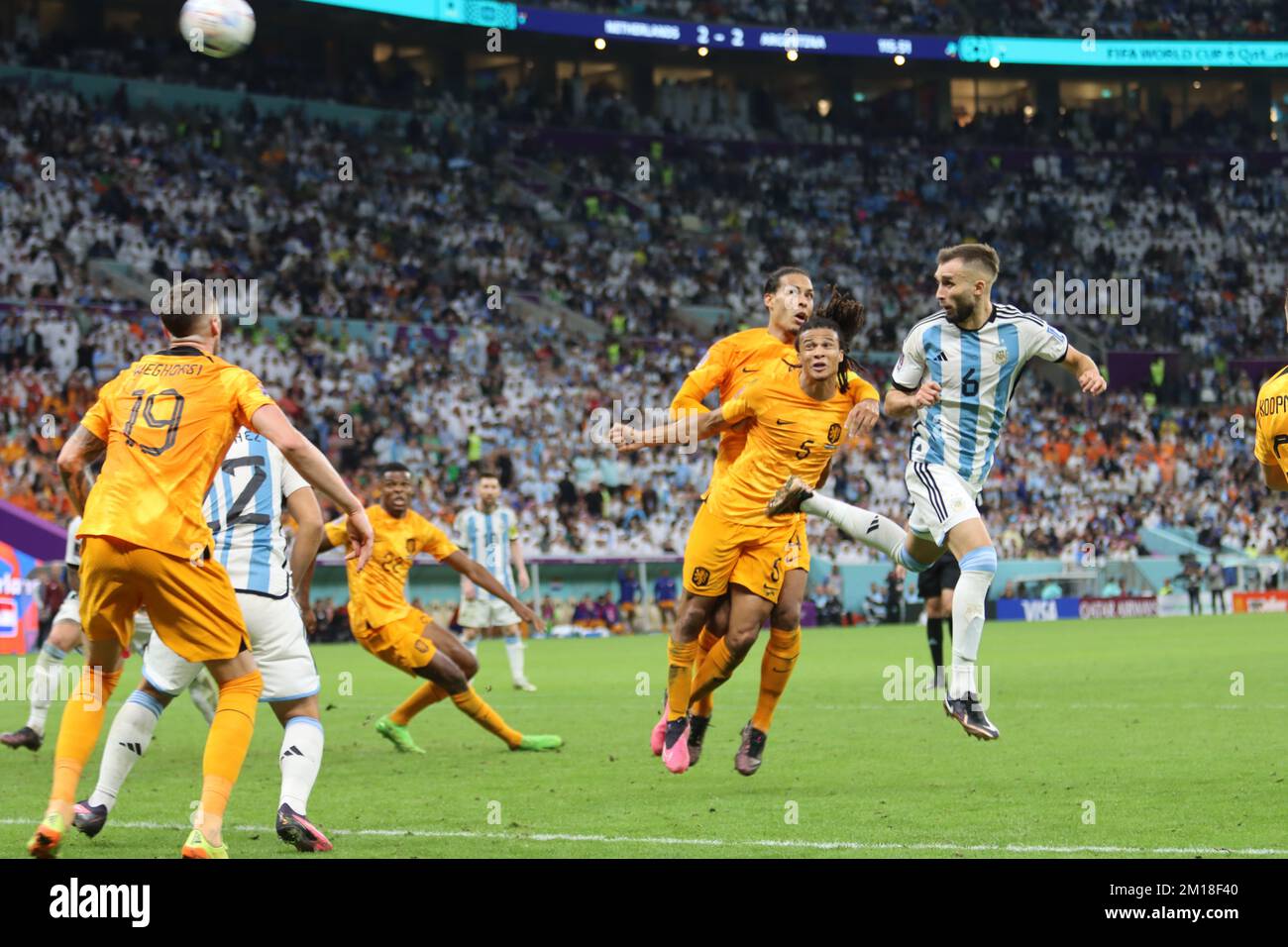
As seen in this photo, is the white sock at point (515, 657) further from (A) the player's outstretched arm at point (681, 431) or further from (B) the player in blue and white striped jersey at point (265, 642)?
(B) the player in blue and white striped jersey at point (265, 642)

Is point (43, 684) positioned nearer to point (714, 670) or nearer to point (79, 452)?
point (714, 670)

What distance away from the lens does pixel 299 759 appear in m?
7.64

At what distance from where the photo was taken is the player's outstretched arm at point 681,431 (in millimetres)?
9641

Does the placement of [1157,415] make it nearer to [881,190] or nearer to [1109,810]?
[881,190]

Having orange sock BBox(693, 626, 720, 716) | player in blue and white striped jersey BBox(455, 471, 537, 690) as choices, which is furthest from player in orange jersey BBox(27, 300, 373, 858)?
player in blue and white striped jersey BBox(455, 471, 537, 690)

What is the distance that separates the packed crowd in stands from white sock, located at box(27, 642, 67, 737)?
629 inches

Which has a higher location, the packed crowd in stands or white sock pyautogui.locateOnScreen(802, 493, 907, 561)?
the packed crowd in stands

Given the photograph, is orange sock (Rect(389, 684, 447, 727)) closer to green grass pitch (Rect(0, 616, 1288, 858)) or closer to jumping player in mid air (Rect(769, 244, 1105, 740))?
green grass pitch (Rect(0, 616, 1288, 858))

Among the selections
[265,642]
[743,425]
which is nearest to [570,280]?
[743,425]

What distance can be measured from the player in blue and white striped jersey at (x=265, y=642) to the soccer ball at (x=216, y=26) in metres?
10.1

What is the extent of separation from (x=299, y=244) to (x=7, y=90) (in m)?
7.55

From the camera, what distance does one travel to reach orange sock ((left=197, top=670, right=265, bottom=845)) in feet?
22.5

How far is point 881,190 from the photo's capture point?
50.7 meters
